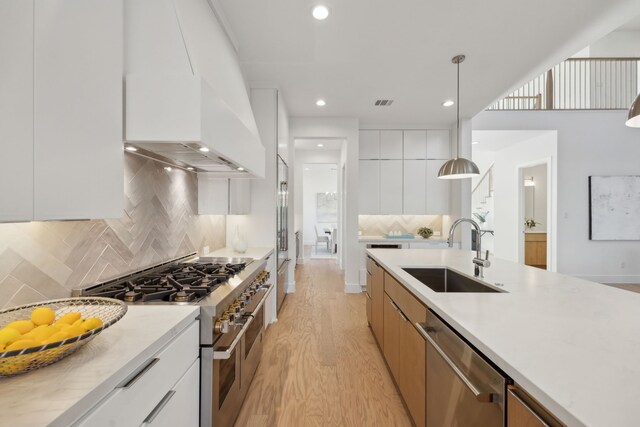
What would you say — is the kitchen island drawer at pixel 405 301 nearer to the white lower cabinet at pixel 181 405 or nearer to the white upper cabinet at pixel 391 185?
the white lower cabinet at pixel 181 405

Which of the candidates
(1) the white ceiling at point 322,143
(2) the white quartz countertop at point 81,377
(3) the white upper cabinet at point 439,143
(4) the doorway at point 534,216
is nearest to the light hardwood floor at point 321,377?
(2) the white quartz countertop at point 81,377

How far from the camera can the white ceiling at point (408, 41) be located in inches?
94.0

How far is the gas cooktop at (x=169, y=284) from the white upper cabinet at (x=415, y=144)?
4266 mm

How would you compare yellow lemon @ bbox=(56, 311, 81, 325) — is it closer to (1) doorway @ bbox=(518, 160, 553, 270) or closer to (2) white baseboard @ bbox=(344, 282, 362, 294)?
(2) white baseboard @ bbox=(344, 282, 362, 294)

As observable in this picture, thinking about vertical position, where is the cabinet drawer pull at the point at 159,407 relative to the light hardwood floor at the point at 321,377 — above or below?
above

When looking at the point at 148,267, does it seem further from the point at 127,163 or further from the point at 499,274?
the point at 499,274

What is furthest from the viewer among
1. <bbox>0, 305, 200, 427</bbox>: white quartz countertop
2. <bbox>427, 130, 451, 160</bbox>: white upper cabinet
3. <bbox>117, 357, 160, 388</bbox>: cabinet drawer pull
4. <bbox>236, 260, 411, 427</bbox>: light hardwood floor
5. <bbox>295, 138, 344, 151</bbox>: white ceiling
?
<bbox>295, 138, 344, 151</bbox>: white ceiling

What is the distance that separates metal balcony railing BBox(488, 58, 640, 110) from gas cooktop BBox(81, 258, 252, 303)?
6.03 metres

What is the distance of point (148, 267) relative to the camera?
6.73ft

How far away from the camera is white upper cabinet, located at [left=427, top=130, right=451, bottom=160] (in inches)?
218

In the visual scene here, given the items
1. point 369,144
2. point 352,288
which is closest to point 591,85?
point 369,144

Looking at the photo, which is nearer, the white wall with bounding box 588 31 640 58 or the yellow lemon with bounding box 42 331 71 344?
the yellow lemon with bounding box 42 331 71 344

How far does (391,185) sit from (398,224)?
82cm

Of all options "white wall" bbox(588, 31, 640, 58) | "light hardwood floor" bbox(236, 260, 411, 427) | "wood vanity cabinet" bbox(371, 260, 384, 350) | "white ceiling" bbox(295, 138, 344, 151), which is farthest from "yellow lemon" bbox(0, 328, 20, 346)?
"white wall" bbox(588, 31, 640, 58)
